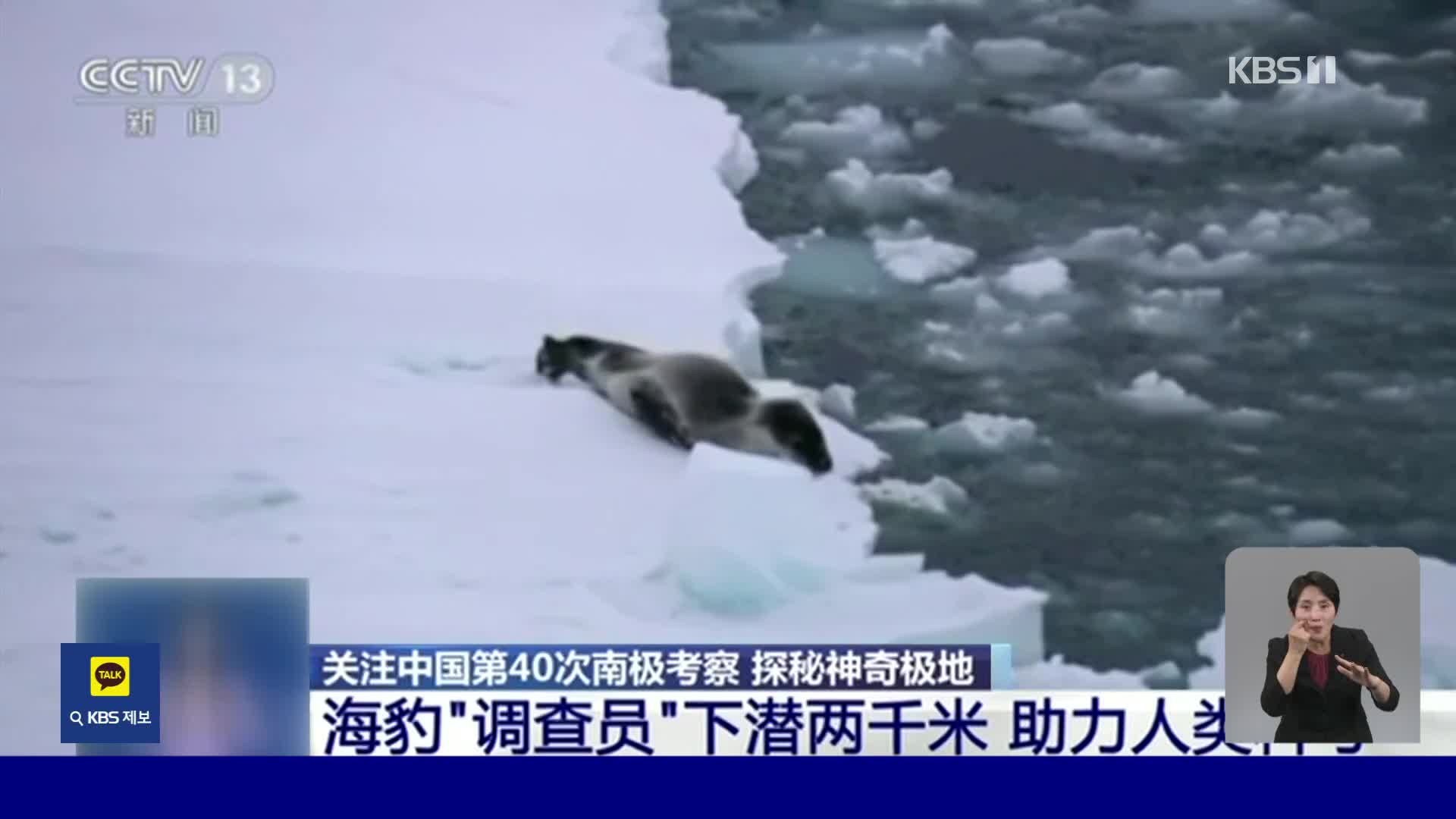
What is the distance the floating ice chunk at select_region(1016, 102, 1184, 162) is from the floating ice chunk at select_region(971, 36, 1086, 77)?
2.9 inches

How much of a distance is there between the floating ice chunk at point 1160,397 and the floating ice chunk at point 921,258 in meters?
0.40

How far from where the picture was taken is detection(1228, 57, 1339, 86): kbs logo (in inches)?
111

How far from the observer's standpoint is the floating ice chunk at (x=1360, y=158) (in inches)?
111

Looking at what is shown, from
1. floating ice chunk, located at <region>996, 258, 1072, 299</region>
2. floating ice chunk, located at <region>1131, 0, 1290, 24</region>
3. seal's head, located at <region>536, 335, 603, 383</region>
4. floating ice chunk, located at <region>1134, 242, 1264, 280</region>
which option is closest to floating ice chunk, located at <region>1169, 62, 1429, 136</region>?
floating ice chunk, located at <region>1131, 0, 1290, 24</region>

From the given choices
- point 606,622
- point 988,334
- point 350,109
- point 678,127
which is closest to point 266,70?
point 350,109

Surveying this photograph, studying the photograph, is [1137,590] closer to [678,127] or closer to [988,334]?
[988,334]

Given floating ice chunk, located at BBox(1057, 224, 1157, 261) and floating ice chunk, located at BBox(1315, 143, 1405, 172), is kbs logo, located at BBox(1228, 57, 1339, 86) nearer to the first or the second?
floating ice chunk, located at BBox(1315, 143, 1405, 172)

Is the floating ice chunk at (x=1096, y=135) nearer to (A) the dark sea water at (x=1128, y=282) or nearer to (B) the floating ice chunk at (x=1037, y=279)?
(A) the dark sea water at (x=1128, y=282)

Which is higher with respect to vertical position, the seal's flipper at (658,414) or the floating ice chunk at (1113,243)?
the floating ice chunk at (1113,243)

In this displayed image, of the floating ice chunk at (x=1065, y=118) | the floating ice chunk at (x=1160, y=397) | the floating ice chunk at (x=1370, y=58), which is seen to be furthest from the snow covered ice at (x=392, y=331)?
the floating ice chunk at (x=1370, y=58)

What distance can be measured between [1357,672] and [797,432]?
1166mm

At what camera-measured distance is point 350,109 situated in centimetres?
292

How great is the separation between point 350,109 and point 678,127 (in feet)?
2.14
